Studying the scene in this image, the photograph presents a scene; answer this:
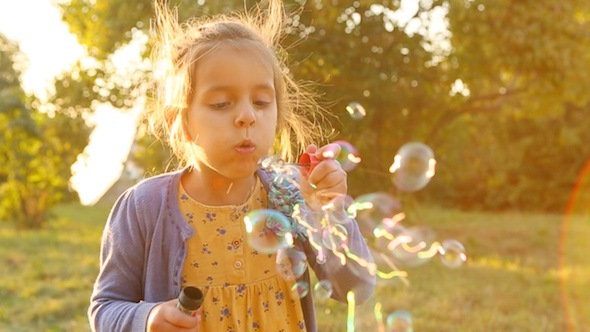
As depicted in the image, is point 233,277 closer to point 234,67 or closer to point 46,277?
point 234,67

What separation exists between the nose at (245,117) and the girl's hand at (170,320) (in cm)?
40

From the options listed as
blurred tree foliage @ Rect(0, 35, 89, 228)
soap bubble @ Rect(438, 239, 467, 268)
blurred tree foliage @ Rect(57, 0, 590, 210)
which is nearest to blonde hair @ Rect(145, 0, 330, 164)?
soap bubble @ Rect(438, 239, 467, 268)

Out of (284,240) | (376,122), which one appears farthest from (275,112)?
(376,122)

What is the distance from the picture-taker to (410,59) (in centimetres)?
679

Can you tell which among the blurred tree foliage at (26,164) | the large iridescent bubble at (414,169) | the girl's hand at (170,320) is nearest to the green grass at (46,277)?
the blurred tree foliage at (26,164)

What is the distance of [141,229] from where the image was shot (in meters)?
1.87

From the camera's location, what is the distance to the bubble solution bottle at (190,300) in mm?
1555

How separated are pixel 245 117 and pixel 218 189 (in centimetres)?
28

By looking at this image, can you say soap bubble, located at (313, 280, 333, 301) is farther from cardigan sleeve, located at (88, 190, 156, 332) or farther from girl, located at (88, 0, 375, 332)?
cardigan sleeve, located at (88, 190, 156, 332)

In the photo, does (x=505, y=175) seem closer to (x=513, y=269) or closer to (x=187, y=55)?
(x=513, y=269)

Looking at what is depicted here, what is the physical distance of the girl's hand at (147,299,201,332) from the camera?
5.18 ft

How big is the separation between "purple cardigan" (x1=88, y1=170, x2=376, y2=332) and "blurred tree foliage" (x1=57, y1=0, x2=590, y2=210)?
336cm

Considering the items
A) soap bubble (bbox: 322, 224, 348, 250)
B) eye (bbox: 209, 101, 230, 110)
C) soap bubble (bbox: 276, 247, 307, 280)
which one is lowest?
soap bubble (bbox: 276, 247, 307, 280)

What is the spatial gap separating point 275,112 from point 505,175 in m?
13.5
